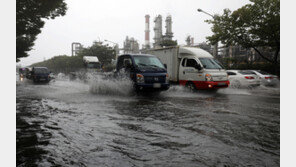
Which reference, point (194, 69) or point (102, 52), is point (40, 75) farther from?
point (102, 52)

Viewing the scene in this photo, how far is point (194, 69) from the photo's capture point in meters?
Result: 12.5

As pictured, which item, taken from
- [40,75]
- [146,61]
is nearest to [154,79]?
[146,61]

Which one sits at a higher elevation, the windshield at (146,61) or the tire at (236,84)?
the windshield at (146,61)

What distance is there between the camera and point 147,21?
66.9 metres

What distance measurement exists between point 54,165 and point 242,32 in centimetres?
2212

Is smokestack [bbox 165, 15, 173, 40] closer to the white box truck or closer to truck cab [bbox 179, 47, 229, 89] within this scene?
the white box truck

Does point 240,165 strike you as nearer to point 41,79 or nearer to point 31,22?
point 31,22

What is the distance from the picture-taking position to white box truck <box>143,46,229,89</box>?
12.0 metres

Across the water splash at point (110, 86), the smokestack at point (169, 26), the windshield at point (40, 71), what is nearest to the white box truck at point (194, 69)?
the water splash at point (110, 86)

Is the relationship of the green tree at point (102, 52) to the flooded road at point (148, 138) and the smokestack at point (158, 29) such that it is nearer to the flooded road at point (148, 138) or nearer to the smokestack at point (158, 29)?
the smokestack at point (158, 29)

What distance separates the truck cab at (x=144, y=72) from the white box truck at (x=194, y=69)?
107 cm

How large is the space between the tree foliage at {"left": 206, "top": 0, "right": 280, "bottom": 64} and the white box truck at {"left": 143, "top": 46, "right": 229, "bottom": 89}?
998 cm

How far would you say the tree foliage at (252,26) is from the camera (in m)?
19.9

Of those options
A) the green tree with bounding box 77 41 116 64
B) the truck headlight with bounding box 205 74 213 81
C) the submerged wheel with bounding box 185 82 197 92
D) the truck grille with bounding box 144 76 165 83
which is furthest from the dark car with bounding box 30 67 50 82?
the green tree with bounding box 77 41 116 64
